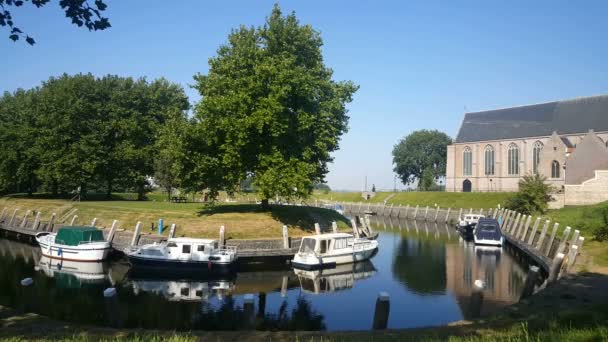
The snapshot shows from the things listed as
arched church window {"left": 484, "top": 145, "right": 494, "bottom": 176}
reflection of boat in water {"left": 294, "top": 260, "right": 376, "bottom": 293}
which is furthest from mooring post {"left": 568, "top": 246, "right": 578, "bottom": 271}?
arched church window {"left": 484, "top": 145, "right": 494, "bottom": 176}

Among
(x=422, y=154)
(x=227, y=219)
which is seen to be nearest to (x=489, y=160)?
(x=422, y=154)

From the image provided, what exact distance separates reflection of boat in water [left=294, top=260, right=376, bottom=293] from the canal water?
62 mm

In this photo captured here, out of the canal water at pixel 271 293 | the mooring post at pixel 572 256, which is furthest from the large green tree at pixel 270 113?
the mooring post at pixel 572 256

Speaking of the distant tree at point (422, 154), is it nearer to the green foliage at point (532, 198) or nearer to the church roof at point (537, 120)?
the church roof at point (537, 120)

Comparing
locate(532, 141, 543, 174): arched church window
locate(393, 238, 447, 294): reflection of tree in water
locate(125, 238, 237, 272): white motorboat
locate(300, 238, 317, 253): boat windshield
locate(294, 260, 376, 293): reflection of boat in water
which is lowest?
locate(294, 260, 376, 293): reflection of boat in water

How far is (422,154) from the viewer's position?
5017 inches

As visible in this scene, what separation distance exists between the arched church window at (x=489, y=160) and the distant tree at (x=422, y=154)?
95.5 ft

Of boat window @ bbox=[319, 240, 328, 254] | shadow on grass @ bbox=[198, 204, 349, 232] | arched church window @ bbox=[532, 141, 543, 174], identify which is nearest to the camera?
boat window @ bbox=[319, 240, 328, 254]

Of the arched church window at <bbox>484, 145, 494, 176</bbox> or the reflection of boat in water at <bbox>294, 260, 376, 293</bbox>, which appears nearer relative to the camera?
the reflection of boat in water at <bbox>294, 260, 376, 293</bbox>

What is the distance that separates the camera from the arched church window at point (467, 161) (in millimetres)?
100062

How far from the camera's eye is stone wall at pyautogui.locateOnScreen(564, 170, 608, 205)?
56.0m

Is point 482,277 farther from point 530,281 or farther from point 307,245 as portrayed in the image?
point 307,245

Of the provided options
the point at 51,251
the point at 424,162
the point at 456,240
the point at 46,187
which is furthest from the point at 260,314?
the point at 424,162

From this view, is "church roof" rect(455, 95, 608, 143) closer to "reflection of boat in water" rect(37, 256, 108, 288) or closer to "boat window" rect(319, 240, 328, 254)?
"boat window" rect(319, 240, 328, 254)
